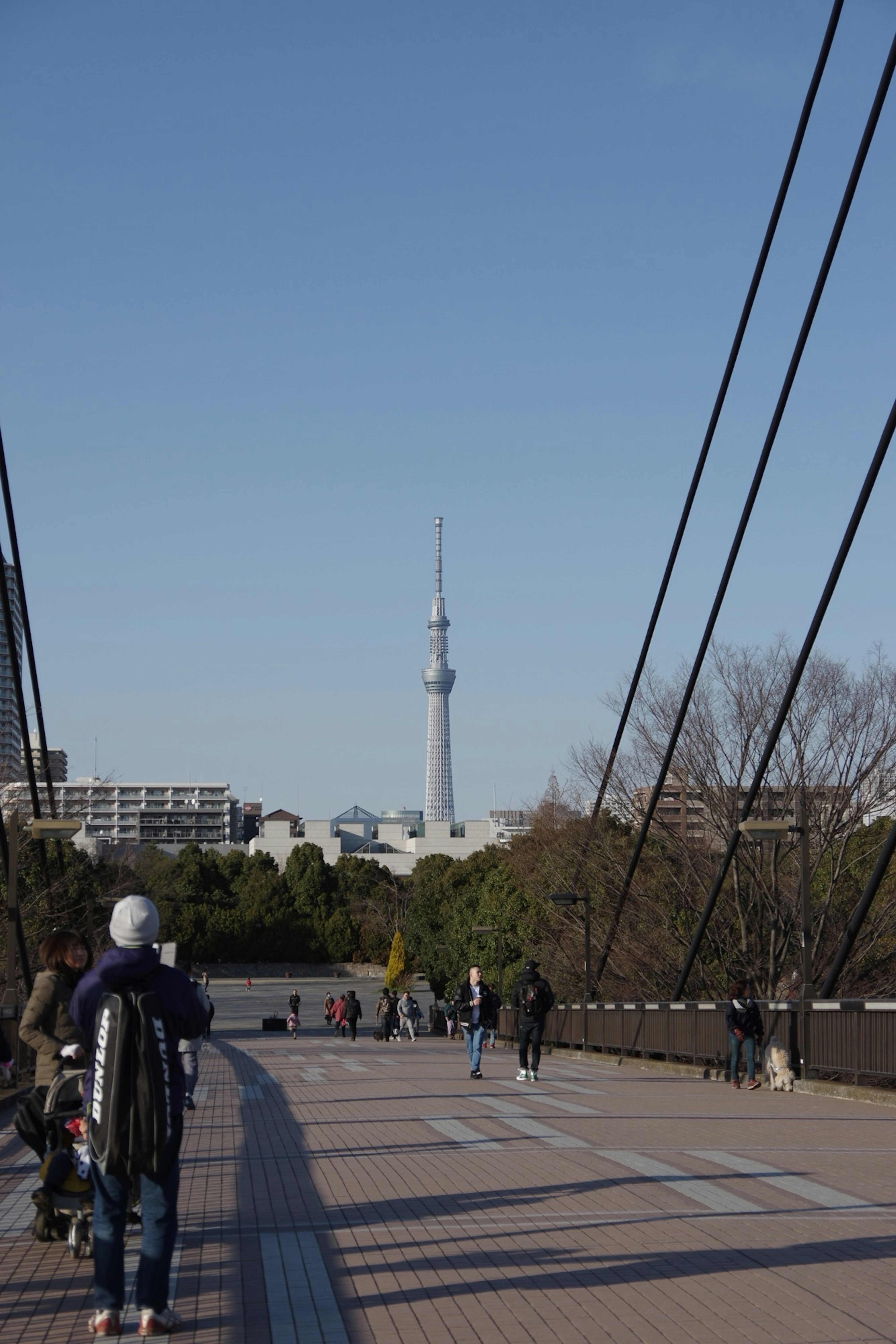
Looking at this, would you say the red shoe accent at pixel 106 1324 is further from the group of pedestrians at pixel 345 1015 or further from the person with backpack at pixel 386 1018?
the person with backpack at pixel 386 1018

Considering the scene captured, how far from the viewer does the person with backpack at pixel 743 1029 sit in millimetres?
18938

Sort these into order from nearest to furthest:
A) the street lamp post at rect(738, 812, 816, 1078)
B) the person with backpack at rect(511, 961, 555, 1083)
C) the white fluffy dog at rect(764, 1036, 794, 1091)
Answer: the white fluffy dog at rect(764, 1036, 794, 1091), the street lamp post at rect(738, 812, 816, 1078), the person with backpack at rect(511, 961, 555, 1083)

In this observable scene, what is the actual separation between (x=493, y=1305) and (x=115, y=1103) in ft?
5.59

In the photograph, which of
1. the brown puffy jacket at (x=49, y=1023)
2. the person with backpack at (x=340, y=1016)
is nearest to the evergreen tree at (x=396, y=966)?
the person with backpack at (x=340, y=1016)

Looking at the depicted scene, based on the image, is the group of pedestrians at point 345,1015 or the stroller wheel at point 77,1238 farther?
the group of pedestrians at point 345,1015

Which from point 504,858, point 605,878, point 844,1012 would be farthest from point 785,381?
point 504,858

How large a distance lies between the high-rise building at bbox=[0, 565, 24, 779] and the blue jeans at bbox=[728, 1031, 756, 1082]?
1369cm

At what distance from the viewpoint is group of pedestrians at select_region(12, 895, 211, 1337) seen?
5.47 meters

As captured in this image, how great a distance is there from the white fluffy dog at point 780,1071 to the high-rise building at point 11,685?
14365 mm

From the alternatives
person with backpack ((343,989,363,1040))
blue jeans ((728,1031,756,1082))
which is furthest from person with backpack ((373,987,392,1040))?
Result: blue jeans ((728,1031,756,1082))

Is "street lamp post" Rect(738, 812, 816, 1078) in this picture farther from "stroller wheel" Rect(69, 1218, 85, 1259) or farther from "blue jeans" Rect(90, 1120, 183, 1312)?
"blue jeans" Rect(90, 1120, 183, 1312)

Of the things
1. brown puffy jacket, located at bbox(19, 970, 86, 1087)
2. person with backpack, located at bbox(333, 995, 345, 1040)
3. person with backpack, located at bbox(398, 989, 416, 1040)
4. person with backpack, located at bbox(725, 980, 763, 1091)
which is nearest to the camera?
brown puffy jacket, located at bbox(19, 970, 86, 1087)

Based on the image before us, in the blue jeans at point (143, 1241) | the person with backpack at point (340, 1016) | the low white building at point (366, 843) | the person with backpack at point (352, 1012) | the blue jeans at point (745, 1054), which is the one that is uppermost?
the low white building at point (366, 843)

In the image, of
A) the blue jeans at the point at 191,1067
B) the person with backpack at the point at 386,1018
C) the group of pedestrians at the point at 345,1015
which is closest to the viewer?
the blue jeans at the point at 191,1067
